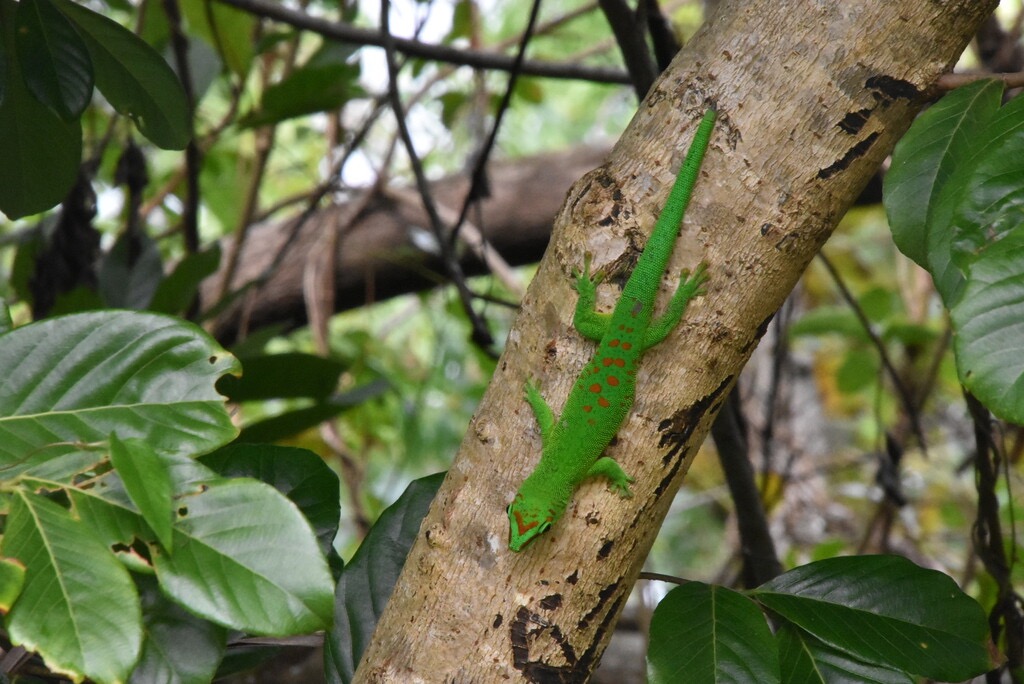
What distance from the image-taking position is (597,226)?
128 cm

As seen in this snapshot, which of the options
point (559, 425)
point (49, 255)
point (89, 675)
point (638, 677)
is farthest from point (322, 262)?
point (89, 675)

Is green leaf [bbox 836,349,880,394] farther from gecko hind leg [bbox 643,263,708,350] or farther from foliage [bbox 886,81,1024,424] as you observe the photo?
gecko hind leg [bbox 643,263,708,350]

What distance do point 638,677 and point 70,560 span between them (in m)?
2.18

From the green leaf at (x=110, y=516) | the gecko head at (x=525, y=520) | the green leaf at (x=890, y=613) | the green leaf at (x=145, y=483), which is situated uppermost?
the green leaf at (x=145, y=483)

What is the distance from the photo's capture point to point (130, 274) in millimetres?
2760

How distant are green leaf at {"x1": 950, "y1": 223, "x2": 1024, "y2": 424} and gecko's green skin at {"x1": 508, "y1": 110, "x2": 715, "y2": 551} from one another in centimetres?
36

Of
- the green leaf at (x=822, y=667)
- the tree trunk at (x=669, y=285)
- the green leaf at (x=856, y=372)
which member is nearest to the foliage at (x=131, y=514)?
the tree trunk at (x=669, y=285)

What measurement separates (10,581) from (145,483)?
191 mm

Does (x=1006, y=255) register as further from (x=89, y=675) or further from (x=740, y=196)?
(x=89, y=675)

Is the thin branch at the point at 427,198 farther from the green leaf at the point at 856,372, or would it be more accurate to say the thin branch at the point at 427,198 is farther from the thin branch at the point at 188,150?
the green leaf at the point at 856,372

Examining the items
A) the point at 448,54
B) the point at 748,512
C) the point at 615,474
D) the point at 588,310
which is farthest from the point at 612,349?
the point at 448,54

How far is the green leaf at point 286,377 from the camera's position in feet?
7.59

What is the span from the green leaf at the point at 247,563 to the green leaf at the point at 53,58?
2.66 ft

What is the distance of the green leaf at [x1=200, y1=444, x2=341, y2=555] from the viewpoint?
61.1 inches
